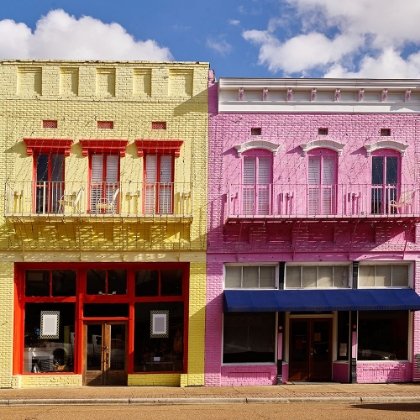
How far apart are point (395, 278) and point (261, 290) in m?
4.23

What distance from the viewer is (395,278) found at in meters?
18.3

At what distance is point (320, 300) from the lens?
1741cm

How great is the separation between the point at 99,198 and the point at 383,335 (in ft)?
31.6

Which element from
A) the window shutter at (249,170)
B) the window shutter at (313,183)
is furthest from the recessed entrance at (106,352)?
the window shutter at (313,183)

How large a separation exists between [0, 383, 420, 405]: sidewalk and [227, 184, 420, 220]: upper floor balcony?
16.6 feet

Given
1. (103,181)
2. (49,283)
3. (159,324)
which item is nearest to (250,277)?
(159,324)

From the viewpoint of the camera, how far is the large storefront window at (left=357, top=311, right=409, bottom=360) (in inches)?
714

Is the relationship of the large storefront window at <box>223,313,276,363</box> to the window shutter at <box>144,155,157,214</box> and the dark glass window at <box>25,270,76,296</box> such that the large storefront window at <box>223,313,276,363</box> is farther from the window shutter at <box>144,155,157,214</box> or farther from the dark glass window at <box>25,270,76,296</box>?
the dark glass window at <box>25,270,76,296</box>

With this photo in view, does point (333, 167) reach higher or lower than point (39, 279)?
higher

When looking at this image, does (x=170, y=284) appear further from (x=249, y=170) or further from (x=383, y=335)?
(x=383, y=335)

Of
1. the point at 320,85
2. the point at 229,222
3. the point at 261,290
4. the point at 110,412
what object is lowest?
the point at 110,412

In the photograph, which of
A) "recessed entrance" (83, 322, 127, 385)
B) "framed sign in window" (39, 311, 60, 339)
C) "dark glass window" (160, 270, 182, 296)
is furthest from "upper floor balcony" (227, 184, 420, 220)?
"framed sign in window" (39, 311, 60, 339)

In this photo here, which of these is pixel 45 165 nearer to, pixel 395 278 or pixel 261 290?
pixel 261 290

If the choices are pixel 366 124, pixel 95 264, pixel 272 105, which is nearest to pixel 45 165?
pixel 95 264
